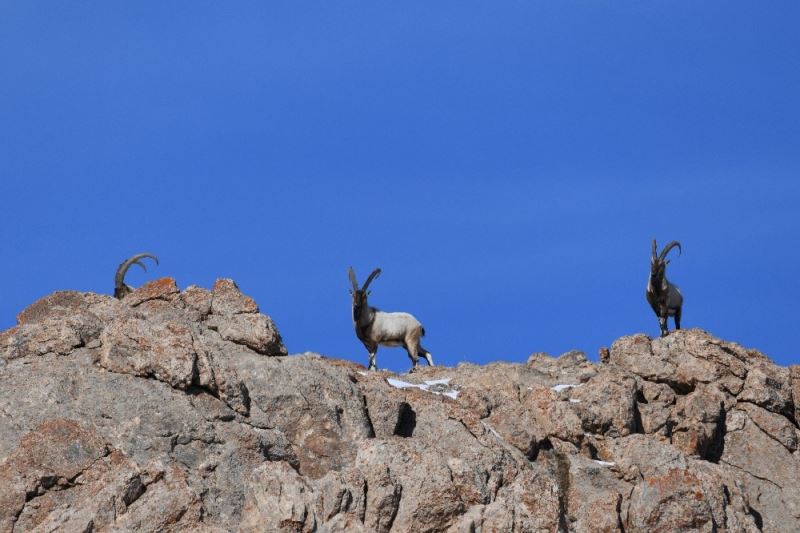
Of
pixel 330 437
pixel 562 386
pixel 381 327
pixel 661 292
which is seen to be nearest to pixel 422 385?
pixel 562 386

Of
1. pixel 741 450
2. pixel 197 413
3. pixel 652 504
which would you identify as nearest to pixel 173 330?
pixel 197 413

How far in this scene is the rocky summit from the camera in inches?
509

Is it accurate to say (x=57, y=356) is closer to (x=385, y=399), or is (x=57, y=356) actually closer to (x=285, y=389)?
(x=285, y=389)

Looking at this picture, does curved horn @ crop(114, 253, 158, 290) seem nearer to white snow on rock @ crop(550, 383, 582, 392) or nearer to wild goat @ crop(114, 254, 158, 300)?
wild goat @ crop(114, 254, 158, 300)

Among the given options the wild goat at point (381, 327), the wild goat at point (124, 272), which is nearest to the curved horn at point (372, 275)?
the wild goat at point (381, 327)

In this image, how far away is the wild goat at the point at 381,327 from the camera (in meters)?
27.5

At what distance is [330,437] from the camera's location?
1549 cm

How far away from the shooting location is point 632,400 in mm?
18734

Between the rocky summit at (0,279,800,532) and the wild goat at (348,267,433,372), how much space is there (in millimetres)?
6935

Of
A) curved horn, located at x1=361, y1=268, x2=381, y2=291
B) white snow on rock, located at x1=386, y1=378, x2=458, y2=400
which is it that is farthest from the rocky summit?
curved horn, located at x1=361, y1=268, x2=381, y2=291

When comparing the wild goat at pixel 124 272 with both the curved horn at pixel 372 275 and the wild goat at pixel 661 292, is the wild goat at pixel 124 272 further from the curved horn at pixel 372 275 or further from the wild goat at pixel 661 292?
the wild goat at pixel 661 292

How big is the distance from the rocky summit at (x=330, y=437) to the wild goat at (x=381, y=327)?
6.94 meters

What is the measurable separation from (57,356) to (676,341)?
35.2ft

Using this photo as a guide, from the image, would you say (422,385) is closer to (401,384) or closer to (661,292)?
(401,384)
